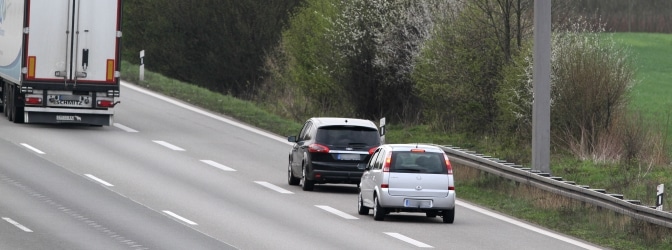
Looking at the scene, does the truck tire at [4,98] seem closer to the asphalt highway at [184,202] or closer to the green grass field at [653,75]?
the asphalt highway at [184,202]

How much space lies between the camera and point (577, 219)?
24484 mm

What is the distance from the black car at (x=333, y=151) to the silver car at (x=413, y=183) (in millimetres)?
3404

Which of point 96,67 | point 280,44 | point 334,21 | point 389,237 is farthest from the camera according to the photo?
point 280,44

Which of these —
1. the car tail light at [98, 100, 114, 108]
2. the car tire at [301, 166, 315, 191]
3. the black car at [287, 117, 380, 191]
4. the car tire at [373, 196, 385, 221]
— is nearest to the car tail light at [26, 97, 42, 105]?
the car tail light at [98, 100, 114, 108]

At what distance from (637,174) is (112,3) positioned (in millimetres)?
13703

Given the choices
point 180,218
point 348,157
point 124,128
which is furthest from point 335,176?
point 124,128

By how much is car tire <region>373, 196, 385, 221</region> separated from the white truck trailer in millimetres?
13405

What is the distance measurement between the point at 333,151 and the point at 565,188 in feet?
16.1

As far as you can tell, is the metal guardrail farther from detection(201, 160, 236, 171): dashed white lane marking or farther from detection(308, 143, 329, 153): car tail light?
detection(201, 160, 236, 171): dashed white lane marking

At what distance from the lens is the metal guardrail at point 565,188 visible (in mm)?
21809

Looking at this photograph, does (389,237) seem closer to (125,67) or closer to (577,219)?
(577,219)

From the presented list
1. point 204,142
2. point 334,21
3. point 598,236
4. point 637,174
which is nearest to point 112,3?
point 204,142

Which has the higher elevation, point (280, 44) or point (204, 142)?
point (280, 44)

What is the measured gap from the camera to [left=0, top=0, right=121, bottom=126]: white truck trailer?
35406 mm
